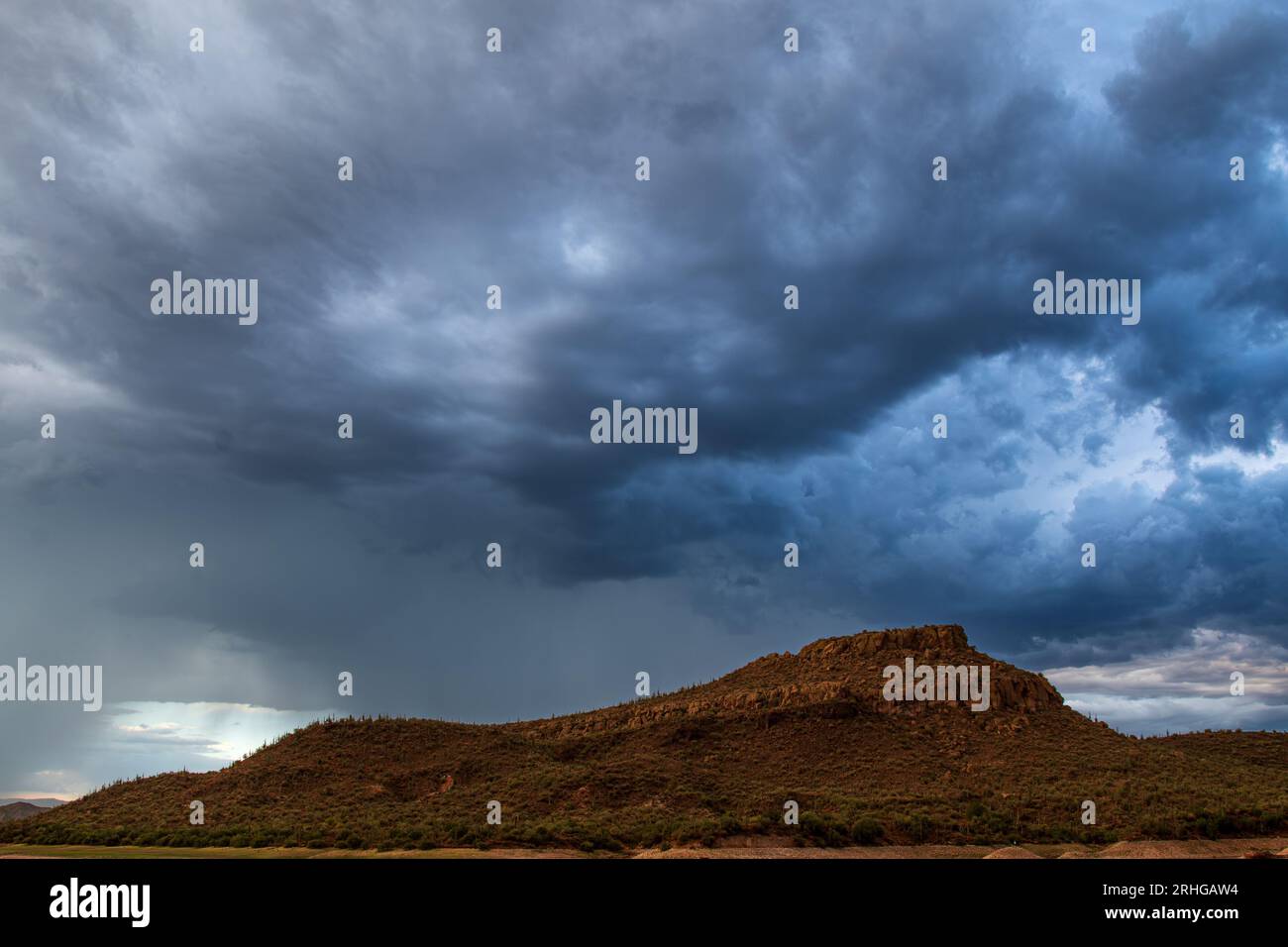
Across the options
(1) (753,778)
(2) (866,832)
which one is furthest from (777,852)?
(1) (753,778)

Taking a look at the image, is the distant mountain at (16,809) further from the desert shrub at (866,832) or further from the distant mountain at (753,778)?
the desert shrub at (866,832)

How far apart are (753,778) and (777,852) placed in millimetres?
24507

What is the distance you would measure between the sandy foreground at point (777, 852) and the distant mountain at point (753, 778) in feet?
4.76

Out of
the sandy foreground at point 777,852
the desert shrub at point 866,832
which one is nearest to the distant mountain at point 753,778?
the desert shrub at point 866,832

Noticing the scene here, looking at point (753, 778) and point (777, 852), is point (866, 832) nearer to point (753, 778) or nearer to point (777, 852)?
point (777, 852)

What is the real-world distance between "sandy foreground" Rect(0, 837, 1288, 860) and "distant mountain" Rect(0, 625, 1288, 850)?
145 centimetres

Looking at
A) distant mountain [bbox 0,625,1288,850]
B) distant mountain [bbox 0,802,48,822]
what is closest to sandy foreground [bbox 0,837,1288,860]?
distant mountain [bbox 0,625,1288,850]

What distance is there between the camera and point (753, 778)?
6481 centimetres

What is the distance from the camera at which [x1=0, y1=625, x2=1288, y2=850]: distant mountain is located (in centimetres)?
4681

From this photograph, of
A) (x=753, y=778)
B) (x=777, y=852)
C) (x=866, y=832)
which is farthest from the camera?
(x=753, y=778)

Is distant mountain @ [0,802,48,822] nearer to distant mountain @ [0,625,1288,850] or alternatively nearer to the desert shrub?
distant mountain @ [0,625,1288,850]
